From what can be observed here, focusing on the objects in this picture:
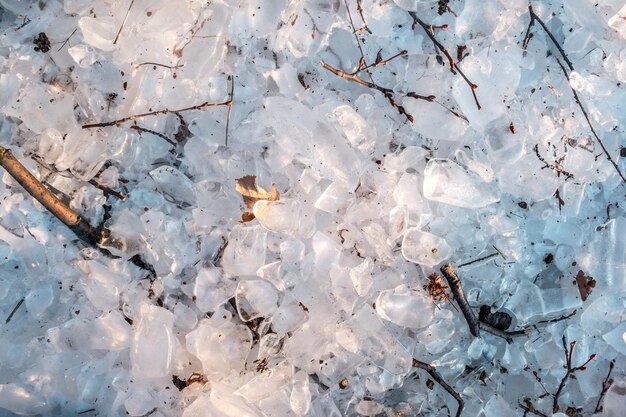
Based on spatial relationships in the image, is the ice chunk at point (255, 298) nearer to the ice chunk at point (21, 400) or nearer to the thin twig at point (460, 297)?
the thin twig at point (460, 297)

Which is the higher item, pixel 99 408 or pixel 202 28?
pixel 202 28

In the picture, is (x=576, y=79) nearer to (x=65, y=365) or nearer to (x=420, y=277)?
(x=420, y=277)

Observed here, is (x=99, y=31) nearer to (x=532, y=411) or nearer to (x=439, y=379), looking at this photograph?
(x=439, y=379)

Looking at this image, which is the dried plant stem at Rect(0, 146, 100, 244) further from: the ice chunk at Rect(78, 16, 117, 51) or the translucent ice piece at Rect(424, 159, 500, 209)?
the translucent ice piece at Rect(424, 159, 500, 209)

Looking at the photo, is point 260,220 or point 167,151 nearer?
point 260,220

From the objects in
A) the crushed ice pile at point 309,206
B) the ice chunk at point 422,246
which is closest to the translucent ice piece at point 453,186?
the crushed ice pile at point 309,206

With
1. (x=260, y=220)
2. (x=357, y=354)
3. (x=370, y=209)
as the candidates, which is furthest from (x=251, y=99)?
(x=357, y=354)

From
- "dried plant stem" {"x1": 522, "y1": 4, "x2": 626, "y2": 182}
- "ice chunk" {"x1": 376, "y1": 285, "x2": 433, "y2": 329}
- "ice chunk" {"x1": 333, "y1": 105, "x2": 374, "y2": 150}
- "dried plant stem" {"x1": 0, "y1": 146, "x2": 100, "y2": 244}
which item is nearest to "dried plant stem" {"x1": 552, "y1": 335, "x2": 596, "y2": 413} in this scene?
"ice chunk" {"x1": 376, "y1": 285, "x2": 433, "y2": 329}
